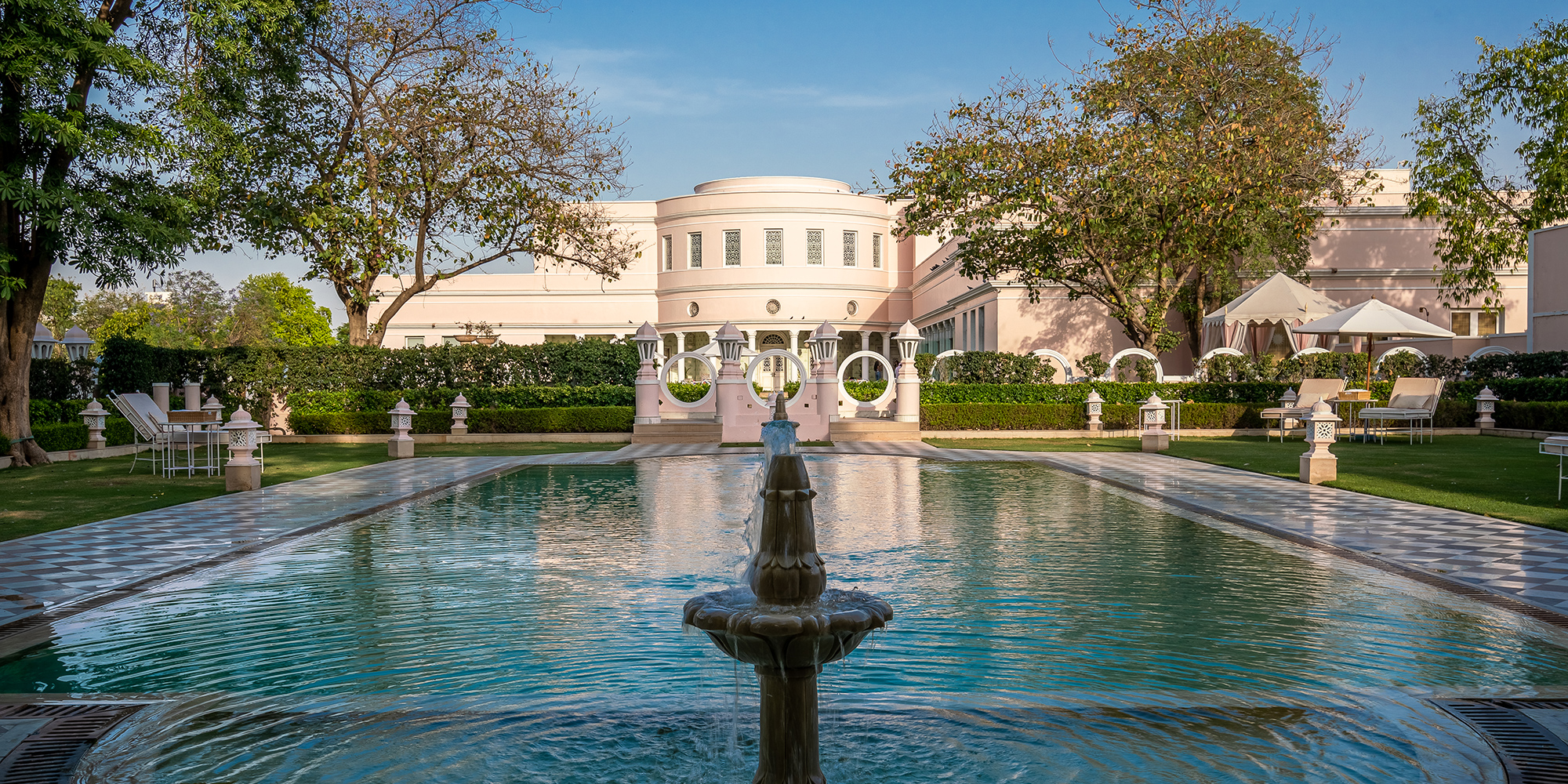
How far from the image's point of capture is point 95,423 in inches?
719

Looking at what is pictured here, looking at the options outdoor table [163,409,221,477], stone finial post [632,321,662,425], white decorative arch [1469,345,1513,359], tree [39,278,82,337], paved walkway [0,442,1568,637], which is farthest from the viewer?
tree [39,278,82,337]

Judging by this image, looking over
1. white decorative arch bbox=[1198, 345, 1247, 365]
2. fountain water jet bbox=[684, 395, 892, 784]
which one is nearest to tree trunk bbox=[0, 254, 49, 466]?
fountain water jet bbox=[684, 395, 892, 784]

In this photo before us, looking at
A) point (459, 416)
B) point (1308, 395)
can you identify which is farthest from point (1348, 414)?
point (459, 416)

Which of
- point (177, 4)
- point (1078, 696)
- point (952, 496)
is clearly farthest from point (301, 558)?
point (177, 4)

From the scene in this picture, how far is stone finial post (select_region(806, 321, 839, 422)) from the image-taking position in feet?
74.9

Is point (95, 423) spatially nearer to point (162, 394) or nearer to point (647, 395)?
point (162, 394)

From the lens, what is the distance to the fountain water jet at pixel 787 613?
3104 mm

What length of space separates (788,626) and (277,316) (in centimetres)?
7661

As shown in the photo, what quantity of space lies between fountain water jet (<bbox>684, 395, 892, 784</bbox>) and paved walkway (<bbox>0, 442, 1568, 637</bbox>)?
4637 millimetres

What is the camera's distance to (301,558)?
780 centimetres

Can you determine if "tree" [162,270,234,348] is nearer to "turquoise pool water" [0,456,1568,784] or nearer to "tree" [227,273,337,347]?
"tree" [227,273,337,347]

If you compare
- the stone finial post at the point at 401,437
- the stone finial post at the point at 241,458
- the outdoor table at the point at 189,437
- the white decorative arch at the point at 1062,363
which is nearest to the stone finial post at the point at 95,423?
the outdoor table at the point at 189,437

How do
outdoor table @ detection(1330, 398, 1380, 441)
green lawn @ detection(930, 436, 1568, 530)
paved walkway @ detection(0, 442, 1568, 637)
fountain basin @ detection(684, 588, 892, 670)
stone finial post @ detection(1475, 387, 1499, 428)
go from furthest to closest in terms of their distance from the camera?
stone finial post @ detection(1475, 387, 1499, 428)
outdoor table @ detection(1330, 398, 1380, 441)
green lawn @ detection(930, 436, 1568, 530)
paved walkway @ detection(0, 442, 1568, 637)
fountain basin @ detection(684, 588, 892, 670)

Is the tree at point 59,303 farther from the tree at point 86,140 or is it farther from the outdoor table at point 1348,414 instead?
the outdoor table at point 1348,414
